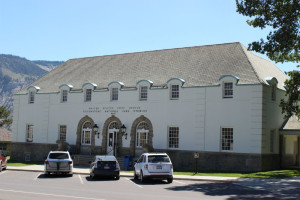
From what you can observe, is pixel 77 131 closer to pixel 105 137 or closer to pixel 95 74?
pixel 105 137

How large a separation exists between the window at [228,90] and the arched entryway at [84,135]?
541 inches

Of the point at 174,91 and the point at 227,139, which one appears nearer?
the point at 227,139

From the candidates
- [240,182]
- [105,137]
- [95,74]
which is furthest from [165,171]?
[95,74]

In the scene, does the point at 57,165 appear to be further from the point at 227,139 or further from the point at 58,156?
the point at 227,139

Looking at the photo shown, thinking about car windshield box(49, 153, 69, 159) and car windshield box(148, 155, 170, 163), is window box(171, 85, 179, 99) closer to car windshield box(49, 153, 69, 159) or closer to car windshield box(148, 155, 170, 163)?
car windshield box(49, 153, 69, 159)

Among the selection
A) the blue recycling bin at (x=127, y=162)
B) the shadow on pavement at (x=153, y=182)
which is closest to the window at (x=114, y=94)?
the blue recycling bin at (x=127, y=162)

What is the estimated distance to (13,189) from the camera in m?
19.9

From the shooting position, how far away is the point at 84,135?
134ft

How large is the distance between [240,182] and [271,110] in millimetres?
11084

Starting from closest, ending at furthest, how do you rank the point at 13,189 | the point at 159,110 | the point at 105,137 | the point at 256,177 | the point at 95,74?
1. the point at 13,189
2. the point at 256,177
3. the point at 159,110
4. the point at 105,137
5. the point at 95,74

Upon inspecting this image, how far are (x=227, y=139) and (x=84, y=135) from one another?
1501cm

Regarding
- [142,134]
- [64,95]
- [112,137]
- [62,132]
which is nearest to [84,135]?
[62,132]

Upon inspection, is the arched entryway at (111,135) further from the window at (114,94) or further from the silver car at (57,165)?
the silver car at (57,165)

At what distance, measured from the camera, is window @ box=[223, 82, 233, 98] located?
110 ft
